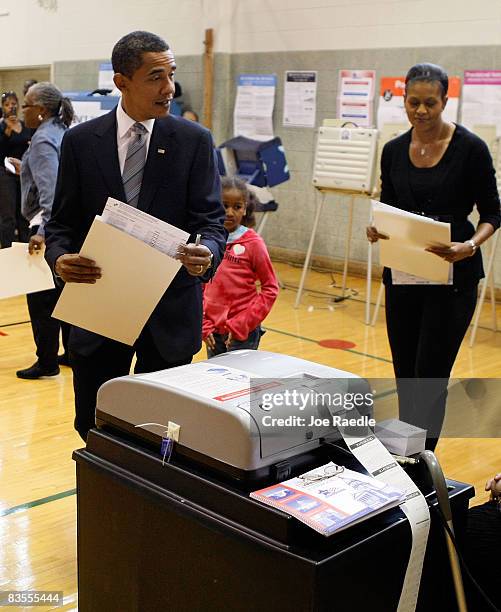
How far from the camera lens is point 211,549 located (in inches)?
55.1

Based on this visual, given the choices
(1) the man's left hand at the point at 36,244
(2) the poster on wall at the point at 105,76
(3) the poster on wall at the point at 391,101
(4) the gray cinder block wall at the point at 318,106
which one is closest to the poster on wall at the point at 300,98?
(4) the gray cinder block wall at the point at 318,106

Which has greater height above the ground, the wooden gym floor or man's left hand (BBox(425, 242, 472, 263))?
man's left hand (BBox(425, 242, 472, 263))

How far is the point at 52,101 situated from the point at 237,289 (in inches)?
65.5

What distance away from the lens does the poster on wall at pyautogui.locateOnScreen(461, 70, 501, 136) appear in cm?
654

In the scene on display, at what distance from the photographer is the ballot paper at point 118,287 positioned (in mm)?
2078

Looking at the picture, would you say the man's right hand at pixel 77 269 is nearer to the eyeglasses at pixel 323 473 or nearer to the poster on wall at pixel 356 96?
the eyeglasses at pixel 323 473

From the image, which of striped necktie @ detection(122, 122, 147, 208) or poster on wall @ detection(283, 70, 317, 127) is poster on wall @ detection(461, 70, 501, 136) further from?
striped necktie @ detection(122, 122, 147, 208)

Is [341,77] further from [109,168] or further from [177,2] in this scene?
[109,168]

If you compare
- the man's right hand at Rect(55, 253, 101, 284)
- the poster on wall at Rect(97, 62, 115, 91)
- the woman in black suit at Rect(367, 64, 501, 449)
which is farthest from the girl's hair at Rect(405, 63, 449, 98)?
the poster on wall at Rect(97, 62, 115, 91)

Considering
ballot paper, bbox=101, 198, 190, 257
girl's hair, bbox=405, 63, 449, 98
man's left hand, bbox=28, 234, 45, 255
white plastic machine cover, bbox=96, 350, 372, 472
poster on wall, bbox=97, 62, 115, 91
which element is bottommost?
man's left hand, bbox=28, 234, 45, 255

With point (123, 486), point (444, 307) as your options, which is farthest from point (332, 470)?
point (444, 307)

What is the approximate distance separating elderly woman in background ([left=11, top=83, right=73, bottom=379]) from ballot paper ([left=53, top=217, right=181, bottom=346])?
1.92 meters

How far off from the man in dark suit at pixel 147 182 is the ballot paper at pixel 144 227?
163 mm

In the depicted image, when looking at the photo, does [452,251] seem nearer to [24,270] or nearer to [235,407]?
[235,407]
